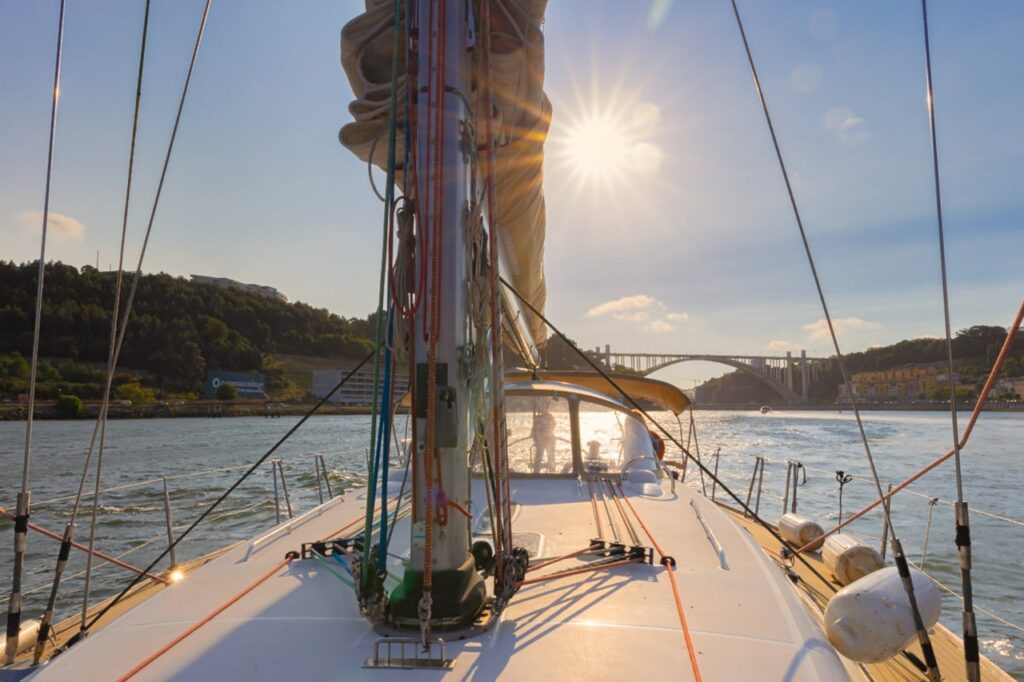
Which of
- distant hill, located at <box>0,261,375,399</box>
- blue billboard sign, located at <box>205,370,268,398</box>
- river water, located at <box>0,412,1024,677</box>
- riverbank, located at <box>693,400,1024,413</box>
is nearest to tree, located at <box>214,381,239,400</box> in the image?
blue billboard sign, located at <box>205,370,268,398</box>

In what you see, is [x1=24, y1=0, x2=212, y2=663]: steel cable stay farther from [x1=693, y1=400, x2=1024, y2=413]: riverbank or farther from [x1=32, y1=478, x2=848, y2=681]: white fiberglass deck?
[x1=693, y1=400, x2=1024, y2=413]: riverbank

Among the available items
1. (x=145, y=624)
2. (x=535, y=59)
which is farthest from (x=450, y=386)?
(x=535, y=59)

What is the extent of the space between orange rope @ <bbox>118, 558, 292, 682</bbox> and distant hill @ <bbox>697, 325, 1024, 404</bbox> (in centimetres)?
5138

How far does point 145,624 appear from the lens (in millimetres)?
2227

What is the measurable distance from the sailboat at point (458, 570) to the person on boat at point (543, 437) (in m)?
1.67

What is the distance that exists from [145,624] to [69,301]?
81590 mm

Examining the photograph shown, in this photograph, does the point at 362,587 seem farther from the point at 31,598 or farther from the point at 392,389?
the point at 31,598

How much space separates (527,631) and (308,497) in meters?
11.1

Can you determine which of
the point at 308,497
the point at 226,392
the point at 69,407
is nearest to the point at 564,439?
the point at 308,497

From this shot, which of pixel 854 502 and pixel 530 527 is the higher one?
pixel 530 527

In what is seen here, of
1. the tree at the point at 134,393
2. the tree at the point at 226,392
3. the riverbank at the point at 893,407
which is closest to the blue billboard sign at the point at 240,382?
the tree at the point at 226,392

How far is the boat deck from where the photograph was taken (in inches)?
106

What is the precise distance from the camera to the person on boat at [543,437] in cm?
518

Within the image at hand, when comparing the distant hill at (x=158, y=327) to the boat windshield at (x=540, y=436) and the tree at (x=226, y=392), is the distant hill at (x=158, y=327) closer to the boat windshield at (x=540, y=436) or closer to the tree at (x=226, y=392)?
the tree at (x=226, y=392)
